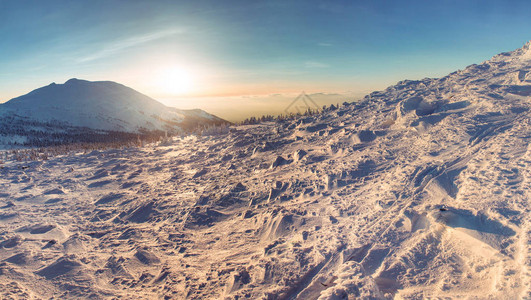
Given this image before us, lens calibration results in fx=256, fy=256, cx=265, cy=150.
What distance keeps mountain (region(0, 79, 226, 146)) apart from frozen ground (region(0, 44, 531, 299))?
4491cm

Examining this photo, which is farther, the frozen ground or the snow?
the snow

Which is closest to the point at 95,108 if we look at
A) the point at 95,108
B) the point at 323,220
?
the point at 95,108

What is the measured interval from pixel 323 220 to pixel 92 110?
7319 cm

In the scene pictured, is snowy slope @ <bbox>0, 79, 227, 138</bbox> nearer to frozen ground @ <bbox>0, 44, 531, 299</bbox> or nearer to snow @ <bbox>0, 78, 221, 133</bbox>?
snow @ <bbox>0, 78, 221, 133</bbox>

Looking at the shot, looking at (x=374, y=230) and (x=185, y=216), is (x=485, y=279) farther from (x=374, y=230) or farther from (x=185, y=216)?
(x=185, y=216)

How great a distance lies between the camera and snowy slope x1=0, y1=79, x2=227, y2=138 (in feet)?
180

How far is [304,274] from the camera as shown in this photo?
3695 millimetres

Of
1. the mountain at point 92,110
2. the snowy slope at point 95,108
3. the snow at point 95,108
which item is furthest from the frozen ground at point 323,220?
the snowy slope at point 95,108

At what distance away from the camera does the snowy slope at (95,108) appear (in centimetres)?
5475

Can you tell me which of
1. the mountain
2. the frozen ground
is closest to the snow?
the mountain

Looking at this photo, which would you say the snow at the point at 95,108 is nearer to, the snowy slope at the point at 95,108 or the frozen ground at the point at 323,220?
the snowy slope at the point at 95,108

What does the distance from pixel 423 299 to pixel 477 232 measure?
1389mm

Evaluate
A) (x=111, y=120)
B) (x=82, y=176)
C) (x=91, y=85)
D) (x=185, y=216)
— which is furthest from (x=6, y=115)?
(x=185, y=216)

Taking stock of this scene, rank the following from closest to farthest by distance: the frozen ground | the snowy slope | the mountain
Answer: the frozen ground, the mountain, the snowy slope
